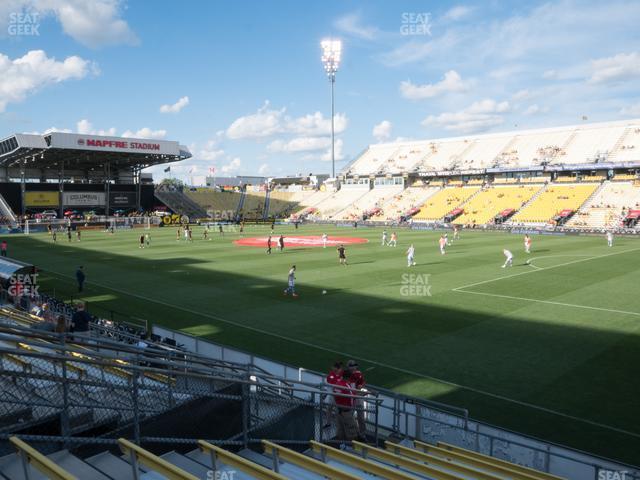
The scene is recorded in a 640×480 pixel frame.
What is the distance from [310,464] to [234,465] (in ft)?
3.06

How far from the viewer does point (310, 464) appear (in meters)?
5.57

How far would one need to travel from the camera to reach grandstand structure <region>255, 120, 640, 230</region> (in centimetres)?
6488

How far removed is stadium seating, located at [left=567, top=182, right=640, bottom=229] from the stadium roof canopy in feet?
182

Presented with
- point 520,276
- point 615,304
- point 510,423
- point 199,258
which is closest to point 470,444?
point 510,423

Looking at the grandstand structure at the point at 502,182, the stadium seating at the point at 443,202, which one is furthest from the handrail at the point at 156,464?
the stadium seating at the point at 443,202

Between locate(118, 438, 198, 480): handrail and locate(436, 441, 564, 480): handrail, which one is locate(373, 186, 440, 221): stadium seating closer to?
locate(436, 441, 564, 480): handrail

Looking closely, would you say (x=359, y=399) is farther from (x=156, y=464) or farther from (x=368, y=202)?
(x=368, y=202)

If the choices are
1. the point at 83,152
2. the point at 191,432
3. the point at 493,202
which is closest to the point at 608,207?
the point at 493,202

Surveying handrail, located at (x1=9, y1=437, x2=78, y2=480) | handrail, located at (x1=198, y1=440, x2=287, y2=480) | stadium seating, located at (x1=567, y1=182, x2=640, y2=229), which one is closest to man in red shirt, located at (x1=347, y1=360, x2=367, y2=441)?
handrail, located at (x1=198, y1=440, x2=287, y2=480)

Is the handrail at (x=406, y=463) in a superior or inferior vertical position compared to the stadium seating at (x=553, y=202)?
inferior

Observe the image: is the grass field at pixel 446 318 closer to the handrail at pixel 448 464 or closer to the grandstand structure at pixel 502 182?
the handrail at pixel 448 464

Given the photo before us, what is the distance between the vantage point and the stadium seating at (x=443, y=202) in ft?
246

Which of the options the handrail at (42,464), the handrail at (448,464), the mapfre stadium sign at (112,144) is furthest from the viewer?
the mapfre stadium sign at (112,144)

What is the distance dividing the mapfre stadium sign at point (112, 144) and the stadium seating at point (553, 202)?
4964cm
